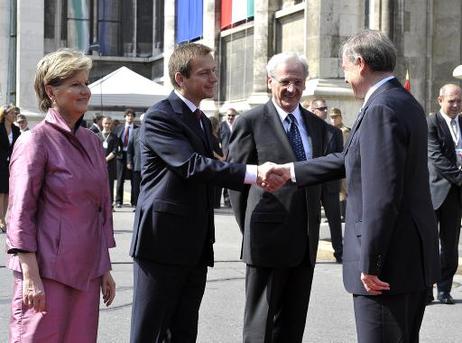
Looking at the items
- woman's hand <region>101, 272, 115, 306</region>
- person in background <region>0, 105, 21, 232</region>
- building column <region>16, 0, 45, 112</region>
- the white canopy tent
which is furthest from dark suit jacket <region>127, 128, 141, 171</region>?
woman's hand <region>101, 272, 115, 306</region>

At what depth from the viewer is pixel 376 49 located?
458 cm

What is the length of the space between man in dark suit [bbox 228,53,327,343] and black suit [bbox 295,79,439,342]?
38.3 inches

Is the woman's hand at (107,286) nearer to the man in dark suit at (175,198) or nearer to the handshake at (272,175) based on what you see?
the man in dark suit at (175,198)

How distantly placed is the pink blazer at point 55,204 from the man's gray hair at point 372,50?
1.34 meters

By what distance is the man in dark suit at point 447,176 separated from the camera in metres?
9.00

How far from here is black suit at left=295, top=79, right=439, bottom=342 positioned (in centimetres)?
442

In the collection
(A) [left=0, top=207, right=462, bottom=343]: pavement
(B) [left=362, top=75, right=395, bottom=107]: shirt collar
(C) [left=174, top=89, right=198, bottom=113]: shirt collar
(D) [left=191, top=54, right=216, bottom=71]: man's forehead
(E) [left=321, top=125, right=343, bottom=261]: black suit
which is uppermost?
(D) [left=191, top=54, right=216, bottom=71]: man's forehead

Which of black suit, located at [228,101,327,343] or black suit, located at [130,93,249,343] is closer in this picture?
black suit, located at [130,93,249,343]

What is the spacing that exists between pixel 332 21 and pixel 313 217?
514 inches

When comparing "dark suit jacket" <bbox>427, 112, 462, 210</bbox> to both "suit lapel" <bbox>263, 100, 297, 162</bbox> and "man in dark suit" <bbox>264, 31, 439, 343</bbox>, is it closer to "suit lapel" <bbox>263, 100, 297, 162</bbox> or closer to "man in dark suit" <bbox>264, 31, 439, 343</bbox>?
"suit lapel" <bbox>263, 100, 297, 162</bbox>

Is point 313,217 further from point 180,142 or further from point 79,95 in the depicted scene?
point 79,95

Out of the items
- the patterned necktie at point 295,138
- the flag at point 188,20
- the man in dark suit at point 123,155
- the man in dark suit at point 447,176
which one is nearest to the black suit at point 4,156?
the man in dark suit at point 123,155

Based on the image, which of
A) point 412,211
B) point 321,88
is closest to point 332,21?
point 321,88

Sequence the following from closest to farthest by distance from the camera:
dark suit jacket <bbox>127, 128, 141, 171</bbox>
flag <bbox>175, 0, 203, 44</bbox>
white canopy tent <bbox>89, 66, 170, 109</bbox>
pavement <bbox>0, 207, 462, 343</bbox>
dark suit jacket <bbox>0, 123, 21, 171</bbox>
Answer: pavement <bbox>0, 207, 462, 343</bbox> < dark suit jacket <bbox>0, 123, 21, 171</bbox> < dark suit jacket <bbox>127, 128, 141, 171</bbox> < white canopy tent <bbox>89, 66, 170, 109</bbox> < flag <bbox>175, 0, 203, 44</bbox>
